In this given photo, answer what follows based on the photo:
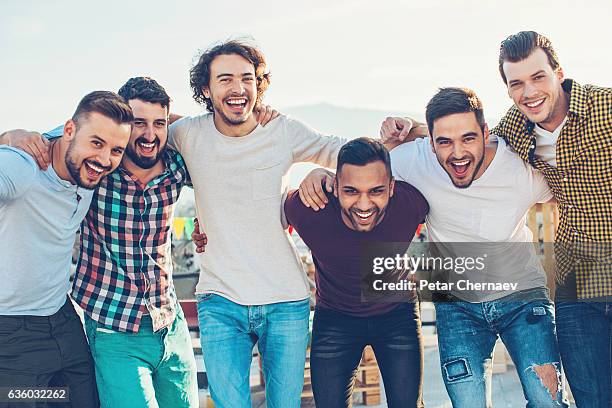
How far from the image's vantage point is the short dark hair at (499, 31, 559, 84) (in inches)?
141

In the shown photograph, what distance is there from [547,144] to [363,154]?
93 centimetres

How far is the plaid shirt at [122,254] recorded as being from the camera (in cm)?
353

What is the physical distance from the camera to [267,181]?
3.69 metres

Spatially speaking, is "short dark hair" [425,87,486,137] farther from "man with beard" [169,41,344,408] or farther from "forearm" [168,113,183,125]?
"forearm" [168,113,183,125]

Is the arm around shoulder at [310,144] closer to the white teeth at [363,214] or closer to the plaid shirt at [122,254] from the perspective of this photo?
the white teeth at [363,214]

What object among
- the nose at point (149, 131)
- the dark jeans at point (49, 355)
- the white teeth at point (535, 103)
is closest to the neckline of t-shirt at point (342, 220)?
the white teeth at point (535, 103)

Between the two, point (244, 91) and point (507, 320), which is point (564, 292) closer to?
point (507, 320)

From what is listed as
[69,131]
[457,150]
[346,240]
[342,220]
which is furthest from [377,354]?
[69,131]

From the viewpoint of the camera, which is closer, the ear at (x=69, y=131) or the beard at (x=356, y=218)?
the ear at (x=69, y=131)

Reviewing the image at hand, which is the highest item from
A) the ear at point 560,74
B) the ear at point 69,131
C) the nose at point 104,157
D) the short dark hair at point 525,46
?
the short dark hair at point 525,46

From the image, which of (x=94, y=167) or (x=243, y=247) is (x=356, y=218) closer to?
(x=243, y=247)

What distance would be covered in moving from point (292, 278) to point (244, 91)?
1.01 meters

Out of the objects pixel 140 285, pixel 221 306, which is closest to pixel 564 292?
pixel 221 306

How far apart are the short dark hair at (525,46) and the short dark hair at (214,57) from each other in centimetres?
131
